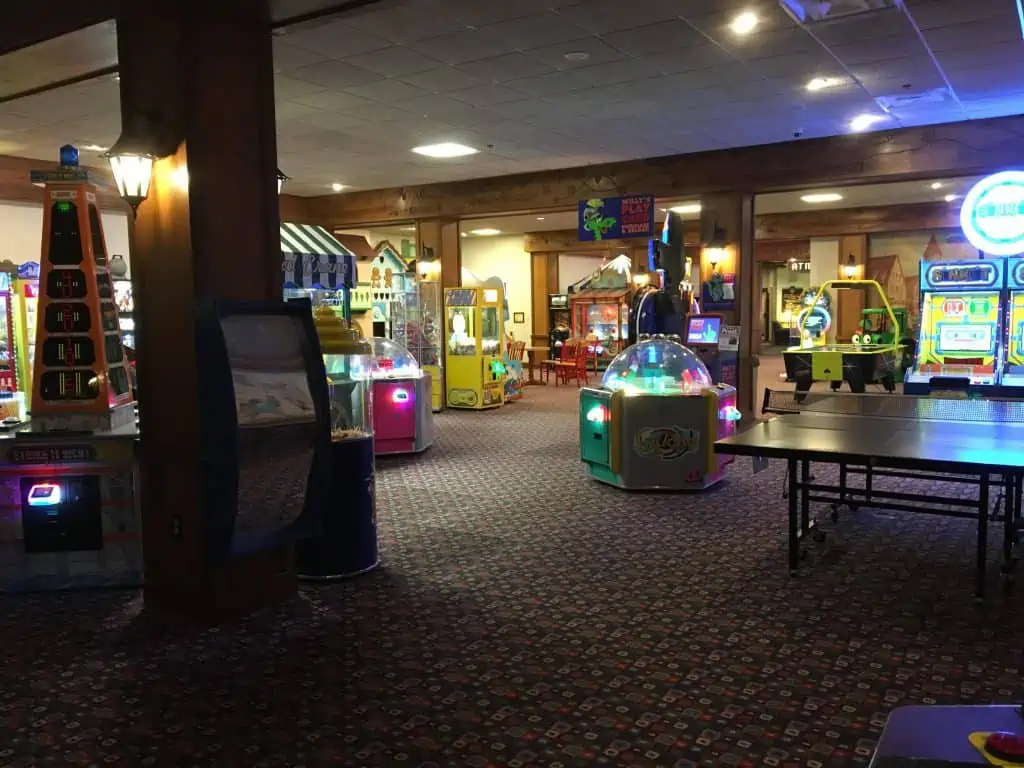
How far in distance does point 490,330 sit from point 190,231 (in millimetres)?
8649

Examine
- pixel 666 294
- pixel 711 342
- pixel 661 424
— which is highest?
pixel 666 294

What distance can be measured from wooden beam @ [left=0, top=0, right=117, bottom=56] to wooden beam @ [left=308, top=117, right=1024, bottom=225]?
7.31 meters

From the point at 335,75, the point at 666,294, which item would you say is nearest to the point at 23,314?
the point at 335,75

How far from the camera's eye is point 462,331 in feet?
40.8

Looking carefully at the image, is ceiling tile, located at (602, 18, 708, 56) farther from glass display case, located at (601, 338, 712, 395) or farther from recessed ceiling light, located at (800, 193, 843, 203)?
recessed ceiling light, located at (800, 193, 843, 203)

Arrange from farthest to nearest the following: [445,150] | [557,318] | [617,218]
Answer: [557,318] < [617,218] < [445,150]

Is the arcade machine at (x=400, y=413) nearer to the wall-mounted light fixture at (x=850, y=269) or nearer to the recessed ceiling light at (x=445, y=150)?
the recessed ceiling light at (x=445, y=150)

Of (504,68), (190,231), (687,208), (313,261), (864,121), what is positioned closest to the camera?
(190,231)

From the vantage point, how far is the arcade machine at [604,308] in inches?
763

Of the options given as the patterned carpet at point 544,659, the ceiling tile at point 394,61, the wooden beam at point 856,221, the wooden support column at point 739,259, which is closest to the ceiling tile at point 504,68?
the ceiling tile at point 394,61

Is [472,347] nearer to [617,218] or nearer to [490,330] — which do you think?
[490,330]

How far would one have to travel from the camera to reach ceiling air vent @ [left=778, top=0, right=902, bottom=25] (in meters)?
5.16

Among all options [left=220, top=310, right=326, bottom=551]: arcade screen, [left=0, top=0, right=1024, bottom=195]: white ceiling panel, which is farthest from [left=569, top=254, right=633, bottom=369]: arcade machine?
[left=220, top=310, right=326, bottom=551]: arcade screen

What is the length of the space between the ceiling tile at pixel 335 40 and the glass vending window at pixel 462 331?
254 inches
